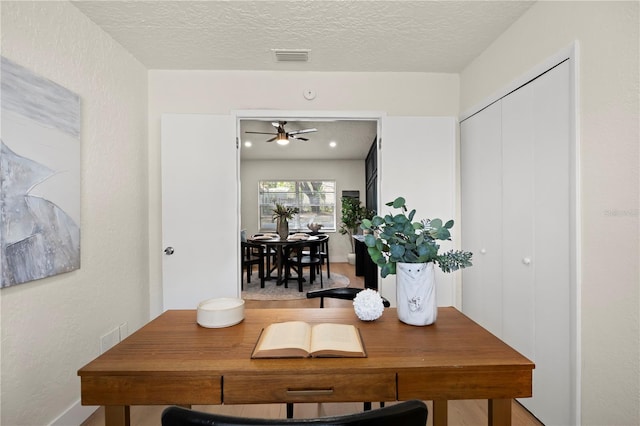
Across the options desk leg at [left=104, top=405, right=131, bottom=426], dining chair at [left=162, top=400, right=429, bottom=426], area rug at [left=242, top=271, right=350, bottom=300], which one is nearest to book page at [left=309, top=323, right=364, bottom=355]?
dining chair at [left=162, top=400, right=429, bottom=426]

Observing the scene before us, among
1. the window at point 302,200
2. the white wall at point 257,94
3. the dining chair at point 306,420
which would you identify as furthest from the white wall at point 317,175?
the dining chair at point 306,420

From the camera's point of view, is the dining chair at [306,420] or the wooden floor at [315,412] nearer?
the dining chair at [306,420]

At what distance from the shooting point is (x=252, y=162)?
730 centimetres

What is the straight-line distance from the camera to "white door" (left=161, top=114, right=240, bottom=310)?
251cm

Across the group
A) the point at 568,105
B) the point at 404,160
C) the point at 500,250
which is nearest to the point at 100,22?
the point at 404,160

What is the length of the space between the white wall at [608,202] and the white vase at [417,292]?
0.82 metres

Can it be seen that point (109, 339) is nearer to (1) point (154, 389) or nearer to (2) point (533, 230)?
(1) point (154, 389)

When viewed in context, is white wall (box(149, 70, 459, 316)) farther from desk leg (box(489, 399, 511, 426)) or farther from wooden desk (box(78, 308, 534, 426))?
desk leg (box(489, 399, 511, 426))

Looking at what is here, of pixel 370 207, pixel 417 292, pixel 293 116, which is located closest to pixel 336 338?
pixel 417 292

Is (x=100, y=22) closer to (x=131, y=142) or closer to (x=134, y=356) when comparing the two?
(x=131, y=142)

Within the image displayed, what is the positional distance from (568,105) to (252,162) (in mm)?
6462

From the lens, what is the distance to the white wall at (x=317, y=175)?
7332 mm

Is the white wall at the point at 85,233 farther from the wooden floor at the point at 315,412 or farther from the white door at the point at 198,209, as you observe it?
the wooden floor at the point at 315,412

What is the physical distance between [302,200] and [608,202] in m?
6.31
